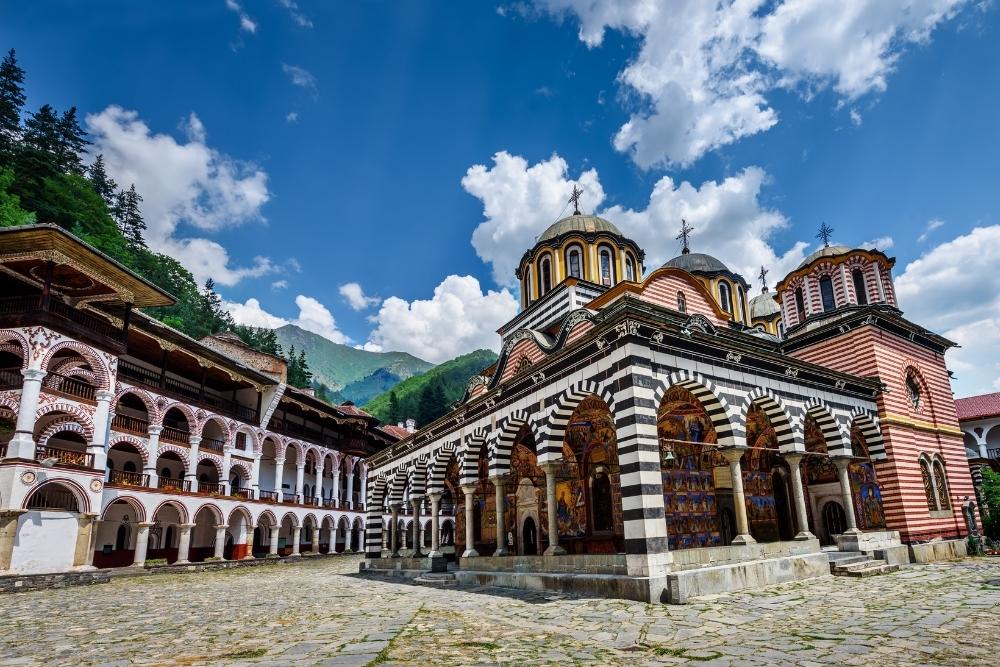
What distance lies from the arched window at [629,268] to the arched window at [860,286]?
7.09 m

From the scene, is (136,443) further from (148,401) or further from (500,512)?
(500,512)

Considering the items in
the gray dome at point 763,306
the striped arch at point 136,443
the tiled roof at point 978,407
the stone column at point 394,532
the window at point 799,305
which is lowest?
the stone column at point 394,532

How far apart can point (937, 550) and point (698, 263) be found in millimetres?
13194

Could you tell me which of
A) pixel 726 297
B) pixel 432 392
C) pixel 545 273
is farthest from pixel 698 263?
pixel 432 392

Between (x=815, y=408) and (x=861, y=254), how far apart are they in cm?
894

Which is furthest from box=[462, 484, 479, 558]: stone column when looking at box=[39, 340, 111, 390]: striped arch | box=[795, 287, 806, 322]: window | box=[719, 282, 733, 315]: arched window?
box=[719, 282, 733, 315]: arched window

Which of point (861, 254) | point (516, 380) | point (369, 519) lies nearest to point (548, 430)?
point (516, 380)

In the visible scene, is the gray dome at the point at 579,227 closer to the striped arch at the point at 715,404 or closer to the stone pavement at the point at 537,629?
the striped arch at the point at 715,404

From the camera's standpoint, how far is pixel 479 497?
20.8 meters

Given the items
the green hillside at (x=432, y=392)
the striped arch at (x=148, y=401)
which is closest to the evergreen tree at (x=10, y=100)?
the striped arch at (x=148, y=401)

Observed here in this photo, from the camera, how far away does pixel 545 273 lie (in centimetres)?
2173

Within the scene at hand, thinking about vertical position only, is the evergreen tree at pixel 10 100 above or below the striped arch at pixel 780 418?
above

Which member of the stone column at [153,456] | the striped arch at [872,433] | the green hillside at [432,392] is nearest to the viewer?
the striped arch at [872,433]

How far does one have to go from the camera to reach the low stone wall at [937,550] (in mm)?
14237
